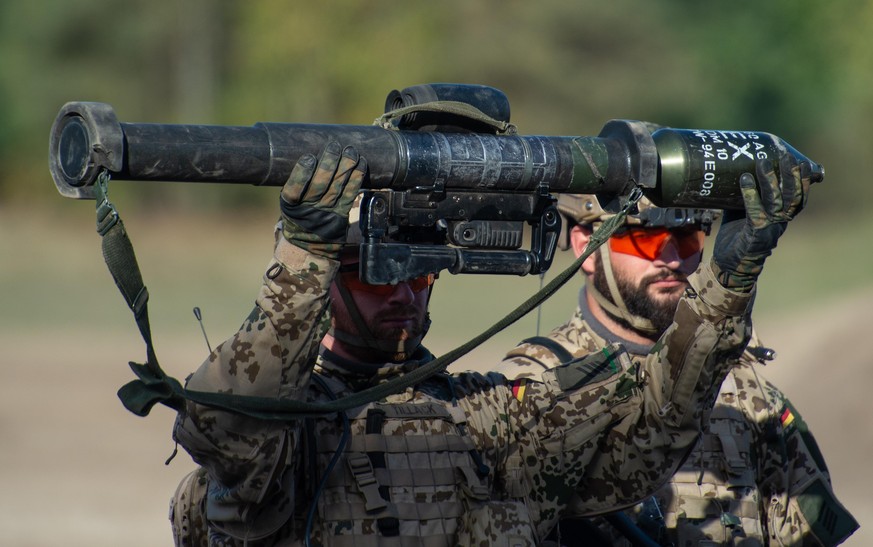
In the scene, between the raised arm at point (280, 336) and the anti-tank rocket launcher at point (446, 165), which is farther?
the raised arm at point (280, 336)

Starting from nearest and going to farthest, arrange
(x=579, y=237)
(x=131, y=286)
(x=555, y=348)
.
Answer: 1. (x=131, y=286)
2. (x=555, y=348)
3. (x=579, y=237)

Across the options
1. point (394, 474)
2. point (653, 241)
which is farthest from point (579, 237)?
point (394, 474)

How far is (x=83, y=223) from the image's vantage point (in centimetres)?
3512

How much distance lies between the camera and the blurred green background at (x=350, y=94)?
29.6m

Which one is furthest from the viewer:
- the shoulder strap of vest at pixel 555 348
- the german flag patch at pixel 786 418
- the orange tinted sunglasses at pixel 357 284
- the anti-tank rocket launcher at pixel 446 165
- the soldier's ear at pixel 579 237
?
the soldier's ear at pixel 579 237

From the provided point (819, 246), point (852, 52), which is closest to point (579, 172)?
point (819, 246)

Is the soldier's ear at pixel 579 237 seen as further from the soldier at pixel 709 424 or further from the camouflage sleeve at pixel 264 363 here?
the camouflage sleeve at pixel 264 363

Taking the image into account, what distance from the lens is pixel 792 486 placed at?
6930mm

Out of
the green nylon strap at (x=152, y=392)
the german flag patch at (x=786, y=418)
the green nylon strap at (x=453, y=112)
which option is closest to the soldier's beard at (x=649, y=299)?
the german flag patch at (x=786, y=418)

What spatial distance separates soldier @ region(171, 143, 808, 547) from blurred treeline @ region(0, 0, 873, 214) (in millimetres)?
31317

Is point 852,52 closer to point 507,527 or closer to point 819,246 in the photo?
point 819,246

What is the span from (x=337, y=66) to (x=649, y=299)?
106 ft

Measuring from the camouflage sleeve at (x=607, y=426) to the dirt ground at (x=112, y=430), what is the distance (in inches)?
353

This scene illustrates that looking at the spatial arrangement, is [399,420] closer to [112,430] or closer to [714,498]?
[714,498]
